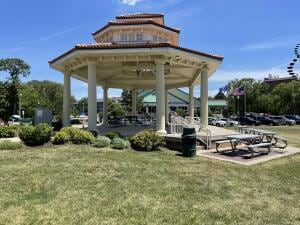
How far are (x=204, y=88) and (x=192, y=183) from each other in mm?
13815

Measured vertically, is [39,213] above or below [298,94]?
below

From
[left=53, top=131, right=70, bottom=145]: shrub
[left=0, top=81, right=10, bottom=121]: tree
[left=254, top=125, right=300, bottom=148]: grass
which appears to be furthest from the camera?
[left=0, top=81, right=10, bottom=121]: tree

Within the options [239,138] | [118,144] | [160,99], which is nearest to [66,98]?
[160,99]

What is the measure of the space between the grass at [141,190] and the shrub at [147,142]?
215cm

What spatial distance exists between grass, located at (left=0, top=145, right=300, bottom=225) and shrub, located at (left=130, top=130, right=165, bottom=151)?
215 cm

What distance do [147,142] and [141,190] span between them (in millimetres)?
7048

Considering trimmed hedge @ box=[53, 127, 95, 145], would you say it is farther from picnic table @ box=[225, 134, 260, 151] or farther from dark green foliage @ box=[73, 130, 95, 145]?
picnic table @ box=[225, 134, 260, 151]

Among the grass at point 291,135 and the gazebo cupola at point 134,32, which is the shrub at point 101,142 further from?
the grass at point 291,135

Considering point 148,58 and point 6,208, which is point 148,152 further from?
point 6,208

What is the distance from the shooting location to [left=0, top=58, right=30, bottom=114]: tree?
70938mm

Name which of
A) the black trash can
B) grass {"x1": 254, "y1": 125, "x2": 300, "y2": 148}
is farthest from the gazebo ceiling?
grass {"x1": 254, "y1": 125, "x2": 300, "y2": 148}

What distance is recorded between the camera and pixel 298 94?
73688 millimetres

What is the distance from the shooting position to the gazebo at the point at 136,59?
18.6 metres

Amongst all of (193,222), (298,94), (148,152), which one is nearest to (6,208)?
(193,222)
